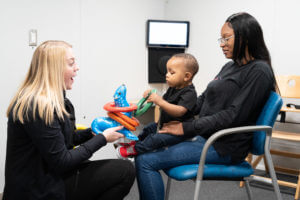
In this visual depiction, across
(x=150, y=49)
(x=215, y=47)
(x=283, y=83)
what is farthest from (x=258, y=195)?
(x=150, y=49)

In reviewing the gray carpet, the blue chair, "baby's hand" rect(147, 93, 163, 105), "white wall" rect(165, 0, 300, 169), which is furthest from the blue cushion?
"white wall" rect(165, 0, 300, 169)

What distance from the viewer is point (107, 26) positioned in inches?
116

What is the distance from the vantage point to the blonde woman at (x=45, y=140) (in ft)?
3.71

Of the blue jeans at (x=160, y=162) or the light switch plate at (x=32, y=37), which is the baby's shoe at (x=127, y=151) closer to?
the blue jeans at (x=160, y=162)

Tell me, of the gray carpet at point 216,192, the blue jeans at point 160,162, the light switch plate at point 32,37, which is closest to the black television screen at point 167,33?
the light switch plate at point 32,37

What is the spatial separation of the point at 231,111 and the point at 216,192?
4.05ft

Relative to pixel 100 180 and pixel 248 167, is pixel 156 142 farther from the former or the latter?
pixel 248 167

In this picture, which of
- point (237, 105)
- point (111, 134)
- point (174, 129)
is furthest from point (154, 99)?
point (237, 105)

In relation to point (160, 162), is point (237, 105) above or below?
above

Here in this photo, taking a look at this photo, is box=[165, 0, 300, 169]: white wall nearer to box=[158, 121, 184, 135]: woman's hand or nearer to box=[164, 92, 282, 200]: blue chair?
box=[164, 92, 282, 200]: blue chair

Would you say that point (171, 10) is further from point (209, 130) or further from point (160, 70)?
point (209, 130)

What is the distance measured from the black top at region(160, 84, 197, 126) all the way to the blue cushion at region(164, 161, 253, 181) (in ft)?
1.05

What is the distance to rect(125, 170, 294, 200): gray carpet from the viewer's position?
2.35 meters

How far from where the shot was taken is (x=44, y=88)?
1.21 meters
